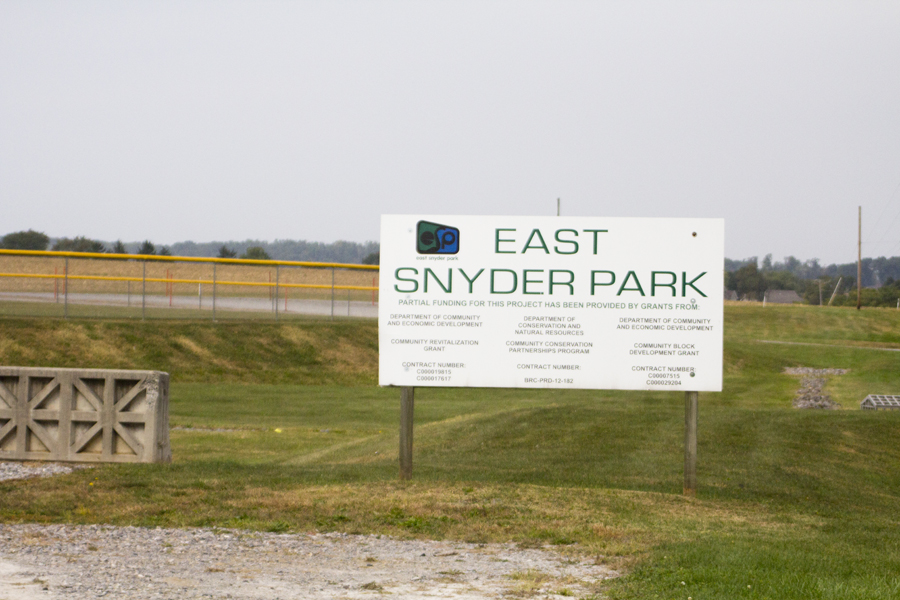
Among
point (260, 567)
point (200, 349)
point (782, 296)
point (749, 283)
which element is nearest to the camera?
point (260, 567)

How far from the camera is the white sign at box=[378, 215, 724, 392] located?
9.41 metres

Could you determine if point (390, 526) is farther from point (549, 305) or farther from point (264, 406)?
point (264, 406)

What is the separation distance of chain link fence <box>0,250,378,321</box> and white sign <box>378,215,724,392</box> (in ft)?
67.6

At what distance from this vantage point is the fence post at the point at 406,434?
9.66 m

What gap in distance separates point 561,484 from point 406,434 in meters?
1.82

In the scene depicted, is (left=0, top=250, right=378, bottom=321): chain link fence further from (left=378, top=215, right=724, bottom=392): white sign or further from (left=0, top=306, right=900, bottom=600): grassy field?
(left=378, top=215, right=724, bottom=392): white sign

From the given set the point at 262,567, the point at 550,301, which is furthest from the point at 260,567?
the point at 550,301

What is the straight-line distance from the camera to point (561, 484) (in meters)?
9.88

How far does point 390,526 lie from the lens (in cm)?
741

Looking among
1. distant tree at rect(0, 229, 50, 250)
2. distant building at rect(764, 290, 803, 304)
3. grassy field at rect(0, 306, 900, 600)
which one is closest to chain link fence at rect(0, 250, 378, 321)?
grassy field at rect(0, 306, 900, 600)

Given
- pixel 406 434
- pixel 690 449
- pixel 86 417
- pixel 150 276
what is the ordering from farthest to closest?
pixel 150 276, pixel 86 417, pixel 406 434, pixel 690 449

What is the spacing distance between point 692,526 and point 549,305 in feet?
9.33

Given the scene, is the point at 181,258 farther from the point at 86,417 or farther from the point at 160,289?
the point at 86,417

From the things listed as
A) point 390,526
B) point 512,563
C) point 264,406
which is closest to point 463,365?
point 390,526
